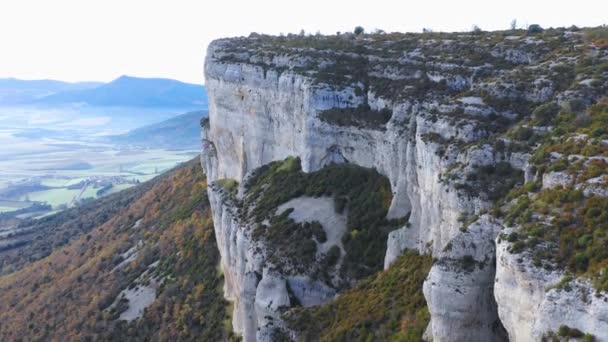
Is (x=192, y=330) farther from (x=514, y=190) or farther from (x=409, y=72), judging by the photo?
(x=514, y=190)

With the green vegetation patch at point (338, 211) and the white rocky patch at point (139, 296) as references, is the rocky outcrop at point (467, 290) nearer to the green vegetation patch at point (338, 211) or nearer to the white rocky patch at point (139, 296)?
the green vegetation patch at point (338, 211)

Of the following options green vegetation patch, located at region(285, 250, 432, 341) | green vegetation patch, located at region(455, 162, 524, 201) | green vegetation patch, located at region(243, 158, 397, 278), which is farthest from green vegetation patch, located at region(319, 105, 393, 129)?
green vegetation patch, located at region(455, 162, 524, 201)

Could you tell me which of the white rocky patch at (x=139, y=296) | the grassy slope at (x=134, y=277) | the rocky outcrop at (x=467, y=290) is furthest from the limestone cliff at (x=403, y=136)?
the white rocky patch at (x=139, y=296)

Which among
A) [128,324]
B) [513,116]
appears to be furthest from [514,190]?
[128,324]

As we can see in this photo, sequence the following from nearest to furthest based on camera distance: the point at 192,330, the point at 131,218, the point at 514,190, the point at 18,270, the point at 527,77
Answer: the point at 514,190
the point at 527,77
the point at 192,330
the point at 131,218
the point at 18,270

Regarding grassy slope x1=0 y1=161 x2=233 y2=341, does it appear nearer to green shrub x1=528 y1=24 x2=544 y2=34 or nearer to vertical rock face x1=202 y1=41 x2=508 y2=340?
vertical rock face x1=202 y1=41 x2=508 y2=340

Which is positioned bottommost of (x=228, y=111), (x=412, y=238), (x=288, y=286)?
(x=288, y=286)

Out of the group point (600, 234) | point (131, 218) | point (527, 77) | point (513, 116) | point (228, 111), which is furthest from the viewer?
point (131, 218)
